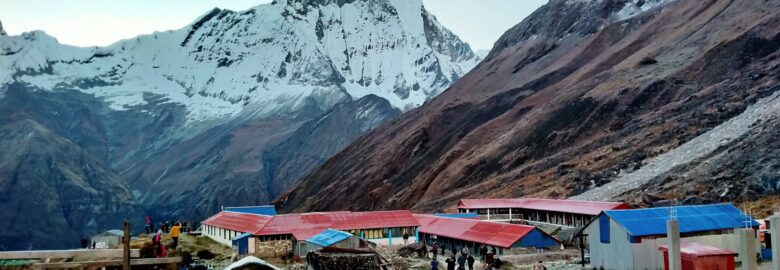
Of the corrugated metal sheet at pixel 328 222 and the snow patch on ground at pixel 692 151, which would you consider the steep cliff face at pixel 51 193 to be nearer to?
the corrugated metal sheet at pixel 328 222

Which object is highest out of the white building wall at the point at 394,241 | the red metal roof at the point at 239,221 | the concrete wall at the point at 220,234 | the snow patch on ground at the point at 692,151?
the snow patch on ground at the point at 692,151

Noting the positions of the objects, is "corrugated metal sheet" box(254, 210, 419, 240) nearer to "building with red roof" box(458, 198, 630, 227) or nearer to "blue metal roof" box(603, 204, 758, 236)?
"building with red roof" box(458, 198, 630, 227)

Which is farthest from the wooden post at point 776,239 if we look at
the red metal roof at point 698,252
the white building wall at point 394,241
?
the white building wall at point 394,241

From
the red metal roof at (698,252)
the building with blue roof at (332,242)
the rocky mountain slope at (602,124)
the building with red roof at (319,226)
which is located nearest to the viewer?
the red metal roof at (698,252)

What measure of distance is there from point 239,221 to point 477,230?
1956cm

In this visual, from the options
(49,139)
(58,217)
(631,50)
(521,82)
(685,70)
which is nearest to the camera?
(685,70)

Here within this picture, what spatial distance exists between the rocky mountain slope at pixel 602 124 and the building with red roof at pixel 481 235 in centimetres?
1315

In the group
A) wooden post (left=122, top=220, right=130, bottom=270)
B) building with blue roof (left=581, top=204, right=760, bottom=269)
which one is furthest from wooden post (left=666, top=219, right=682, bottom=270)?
wooden post (left=122, top=220, right=130, bottom=270)

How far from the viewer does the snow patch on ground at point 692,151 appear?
57.9 meters

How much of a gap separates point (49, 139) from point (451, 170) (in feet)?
404

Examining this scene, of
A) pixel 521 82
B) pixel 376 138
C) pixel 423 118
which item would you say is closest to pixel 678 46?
pixel 521 82

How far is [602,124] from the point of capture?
83688 mm

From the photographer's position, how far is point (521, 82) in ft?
410

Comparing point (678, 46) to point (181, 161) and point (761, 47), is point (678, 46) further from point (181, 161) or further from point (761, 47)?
point (181, 161)
